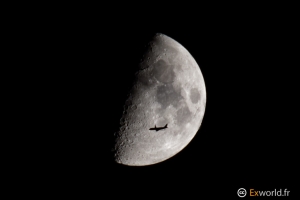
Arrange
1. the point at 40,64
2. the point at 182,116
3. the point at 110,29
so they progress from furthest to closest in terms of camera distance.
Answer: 1. the point at 182,116
2. the point at 110,29
3. the point at 40,64

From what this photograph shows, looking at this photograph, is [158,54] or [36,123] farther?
[158,54]

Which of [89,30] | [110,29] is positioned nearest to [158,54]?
[110,29]

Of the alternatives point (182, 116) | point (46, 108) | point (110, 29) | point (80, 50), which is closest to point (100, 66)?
point (80, 50)

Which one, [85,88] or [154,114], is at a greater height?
[85,88]

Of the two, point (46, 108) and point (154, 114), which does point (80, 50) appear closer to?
point (46, 108)

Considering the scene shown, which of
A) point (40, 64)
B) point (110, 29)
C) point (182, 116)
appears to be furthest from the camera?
point (182, 116)

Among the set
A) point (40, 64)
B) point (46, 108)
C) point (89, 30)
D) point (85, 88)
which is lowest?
point (46, 108)
